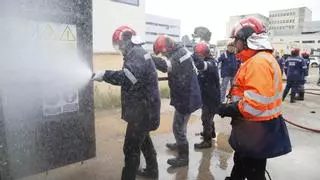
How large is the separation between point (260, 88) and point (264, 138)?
477 millimetres

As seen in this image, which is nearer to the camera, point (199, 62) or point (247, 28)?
point (247, 28)

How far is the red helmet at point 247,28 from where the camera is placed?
2658 millimetres

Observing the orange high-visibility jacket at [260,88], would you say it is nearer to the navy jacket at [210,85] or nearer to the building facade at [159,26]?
the navy jacket at [210,85]

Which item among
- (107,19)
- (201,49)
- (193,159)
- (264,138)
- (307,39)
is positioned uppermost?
(307,39)

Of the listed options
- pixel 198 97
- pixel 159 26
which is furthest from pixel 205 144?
pixel 159 26

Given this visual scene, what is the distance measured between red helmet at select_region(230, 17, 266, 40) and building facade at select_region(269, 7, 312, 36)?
11210 centimetres

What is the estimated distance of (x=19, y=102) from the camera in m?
3.24

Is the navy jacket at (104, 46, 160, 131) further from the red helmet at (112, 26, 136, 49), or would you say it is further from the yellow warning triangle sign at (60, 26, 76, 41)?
the yellow warning triangle sign at (60, 26, 76, 41)

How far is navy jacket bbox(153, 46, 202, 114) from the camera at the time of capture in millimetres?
4188

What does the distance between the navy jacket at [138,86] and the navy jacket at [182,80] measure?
0.85 meters

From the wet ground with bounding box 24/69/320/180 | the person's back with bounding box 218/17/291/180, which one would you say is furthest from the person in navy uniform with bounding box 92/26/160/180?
the person's back with bounding box 218/17/291/180

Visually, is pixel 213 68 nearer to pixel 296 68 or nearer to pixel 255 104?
pixel 255 104

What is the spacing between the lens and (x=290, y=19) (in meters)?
111

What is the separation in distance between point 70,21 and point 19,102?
111 centimetres
